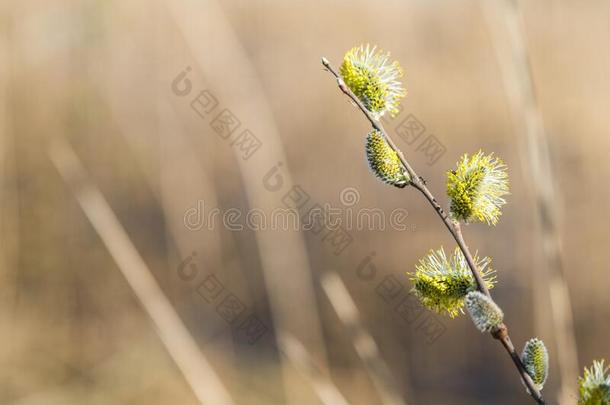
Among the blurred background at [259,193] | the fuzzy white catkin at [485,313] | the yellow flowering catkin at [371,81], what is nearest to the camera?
the fuzzy white catkin at [485,313]

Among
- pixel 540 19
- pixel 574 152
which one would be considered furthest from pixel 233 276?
pixel 540 19

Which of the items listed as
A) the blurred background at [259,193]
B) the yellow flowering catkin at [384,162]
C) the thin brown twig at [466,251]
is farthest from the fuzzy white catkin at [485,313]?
the blurred background at [259,193]

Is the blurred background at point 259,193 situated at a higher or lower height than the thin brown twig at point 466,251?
higher

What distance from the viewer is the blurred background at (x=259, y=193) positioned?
2.21m

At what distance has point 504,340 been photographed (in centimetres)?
50

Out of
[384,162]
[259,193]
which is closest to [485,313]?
[384,162]

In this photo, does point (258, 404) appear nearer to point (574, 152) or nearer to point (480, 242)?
point (480, 242)

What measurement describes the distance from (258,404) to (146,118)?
196 cm

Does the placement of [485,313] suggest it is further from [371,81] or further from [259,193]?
[259,193]

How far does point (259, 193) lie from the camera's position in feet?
6.04

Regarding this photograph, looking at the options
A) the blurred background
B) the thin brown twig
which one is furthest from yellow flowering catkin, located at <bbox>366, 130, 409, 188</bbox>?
the blurred background

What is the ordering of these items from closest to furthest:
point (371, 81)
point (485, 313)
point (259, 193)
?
1. point (485, 313)
2. point (371, 81)
3. point (259, 193)

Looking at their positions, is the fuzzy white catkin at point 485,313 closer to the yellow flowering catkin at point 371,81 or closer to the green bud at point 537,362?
the green bud at point 537,362

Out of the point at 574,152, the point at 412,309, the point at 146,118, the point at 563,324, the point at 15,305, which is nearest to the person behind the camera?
the point at 563,324
